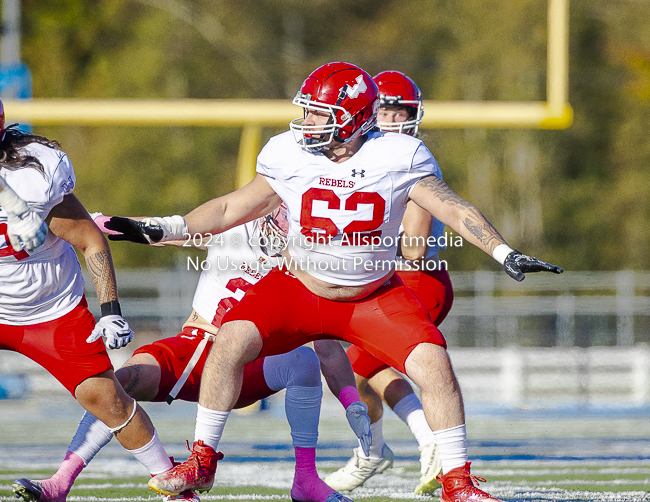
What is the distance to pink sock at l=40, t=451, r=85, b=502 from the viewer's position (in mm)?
3773

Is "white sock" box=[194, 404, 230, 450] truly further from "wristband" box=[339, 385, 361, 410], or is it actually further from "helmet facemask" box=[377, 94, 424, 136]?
"helmet facemask" box=[377, 94, 424, 136]

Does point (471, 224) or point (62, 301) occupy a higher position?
point (471, 224)

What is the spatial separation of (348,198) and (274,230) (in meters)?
0.71

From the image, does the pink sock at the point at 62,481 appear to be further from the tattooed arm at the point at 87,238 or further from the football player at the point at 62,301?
the tattooed arm at the point at 87,238

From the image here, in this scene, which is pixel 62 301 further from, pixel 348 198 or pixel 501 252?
pixel 501 252

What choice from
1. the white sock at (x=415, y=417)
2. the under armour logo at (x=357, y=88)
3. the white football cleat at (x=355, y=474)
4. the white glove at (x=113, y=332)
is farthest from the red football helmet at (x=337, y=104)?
the white football cleat at (x=355, y=474)

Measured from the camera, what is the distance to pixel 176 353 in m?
4.28

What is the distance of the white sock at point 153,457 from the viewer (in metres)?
3.75

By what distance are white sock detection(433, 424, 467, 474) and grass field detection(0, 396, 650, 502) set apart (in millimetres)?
850

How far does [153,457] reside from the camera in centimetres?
376

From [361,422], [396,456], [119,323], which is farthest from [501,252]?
[396,456]

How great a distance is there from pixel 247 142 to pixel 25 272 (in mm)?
6220

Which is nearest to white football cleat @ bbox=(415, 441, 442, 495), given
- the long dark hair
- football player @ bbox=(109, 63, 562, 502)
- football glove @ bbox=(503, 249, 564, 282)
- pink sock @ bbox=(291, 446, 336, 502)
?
pink sock @ bbox=(291, 446, 336, 502)

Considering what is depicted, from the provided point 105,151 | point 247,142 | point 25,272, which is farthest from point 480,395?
point 105,151
